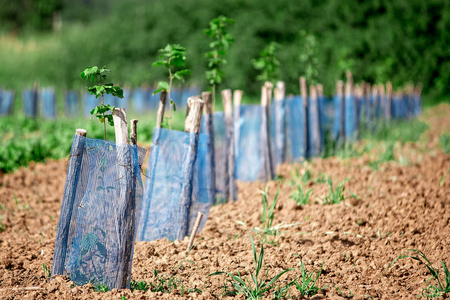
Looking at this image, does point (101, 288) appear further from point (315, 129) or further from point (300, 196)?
point (315, 129)

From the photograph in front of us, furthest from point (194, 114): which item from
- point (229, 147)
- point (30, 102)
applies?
point (30, 102)

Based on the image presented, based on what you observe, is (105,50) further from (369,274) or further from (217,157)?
(369,274)

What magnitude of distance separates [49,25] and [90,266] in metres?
48.5

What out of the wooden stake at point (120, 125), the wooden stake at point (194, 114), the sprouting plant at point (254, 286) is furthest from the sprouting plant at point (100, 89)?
the sprouting plant at point (254, 286)

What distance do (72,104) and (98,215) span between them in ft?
58.4

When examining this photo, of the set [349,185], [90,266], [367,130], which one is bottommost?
[90,266]

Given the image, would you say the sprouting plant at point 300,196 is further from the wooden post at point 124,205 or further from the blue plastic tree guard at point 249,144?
the wooden post at point 124,205

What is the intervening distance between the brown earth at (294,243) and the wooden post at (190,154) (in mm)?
191

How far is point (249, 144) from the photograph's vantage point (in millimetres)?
6148

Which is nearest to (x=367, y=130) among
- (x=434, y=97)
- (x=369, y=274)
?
(x=369, y=274)

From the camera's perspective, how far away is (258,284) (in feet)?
9.66

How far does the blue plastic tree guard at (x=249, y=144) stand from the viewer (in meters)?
6.06

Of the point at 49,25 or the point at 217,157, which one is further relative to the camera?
the point at 49,25

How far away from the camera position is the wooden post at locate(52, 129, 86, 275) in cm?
285
